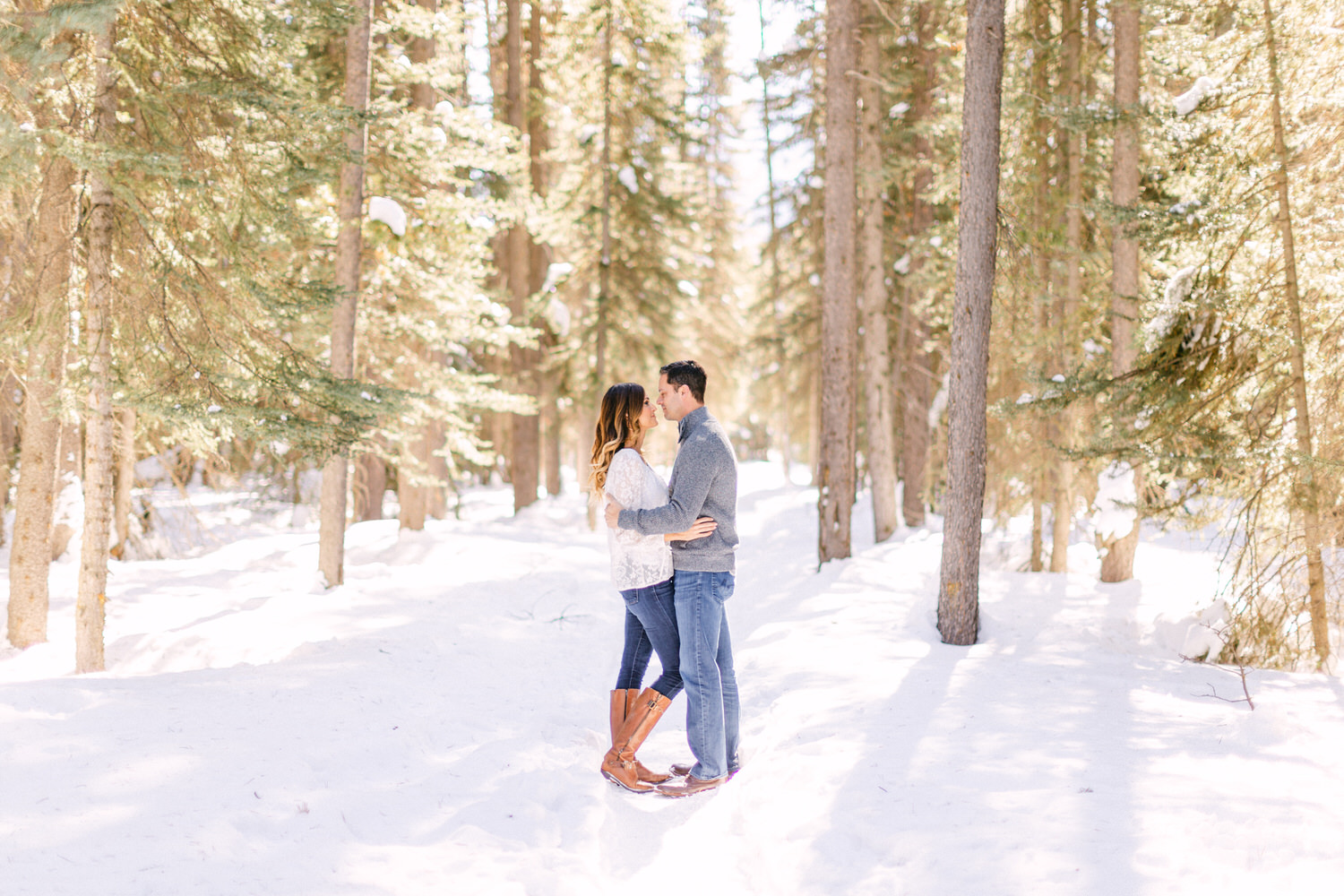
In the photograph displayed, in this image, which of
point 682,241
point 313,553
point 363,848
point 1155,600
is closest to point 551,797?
point 363,848

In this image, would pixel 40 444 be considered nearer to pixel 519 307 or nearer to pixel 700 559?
pixel 700 559

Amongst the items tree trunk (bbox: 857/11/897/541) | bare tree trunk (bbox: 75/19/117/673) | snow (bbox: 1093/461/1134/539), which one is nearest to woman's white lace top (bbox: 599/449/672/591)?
bare tree trunk (bbox: 75/19/117/673)

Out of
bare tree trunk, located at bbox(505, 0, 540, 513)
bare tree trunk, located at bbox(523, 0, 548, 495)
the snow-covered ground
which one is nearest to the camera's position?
the snow-covered ground

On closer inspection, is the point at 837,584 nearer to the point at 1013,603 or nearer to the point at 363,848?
the point at 1013,603

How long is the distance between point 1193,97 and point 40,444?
41.3 feet

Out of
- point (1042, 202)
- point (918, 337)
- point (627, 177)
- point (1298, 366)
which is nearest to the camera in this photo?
point (1298, 366)

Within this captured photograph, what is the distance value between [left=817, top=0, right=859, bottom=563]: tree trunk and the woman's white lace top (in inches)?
313

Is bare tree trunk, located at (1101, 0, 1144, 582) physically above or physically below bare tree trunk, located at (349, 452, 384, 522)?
above

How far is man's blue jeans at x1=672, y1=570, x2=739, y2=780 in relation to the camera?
4.50 meters

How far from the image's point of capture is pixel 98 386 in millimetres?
7004

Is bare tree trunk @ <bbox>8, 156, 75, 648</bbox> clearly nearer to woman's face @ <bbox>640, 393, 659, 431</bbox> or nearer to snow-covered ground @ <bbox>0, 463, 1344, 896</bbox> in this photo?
snow-covered ground @ <bbox>0, 463, 1344, 896</bbox>

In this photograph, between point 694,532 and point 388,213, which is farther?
point 388,213

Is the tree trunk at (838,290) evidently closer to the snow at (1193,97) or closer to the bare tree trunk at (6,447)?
the snow at (1193,97)

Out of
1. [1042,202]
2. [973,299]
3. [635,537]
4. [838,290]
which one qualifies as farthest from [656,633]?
[1042,202]
